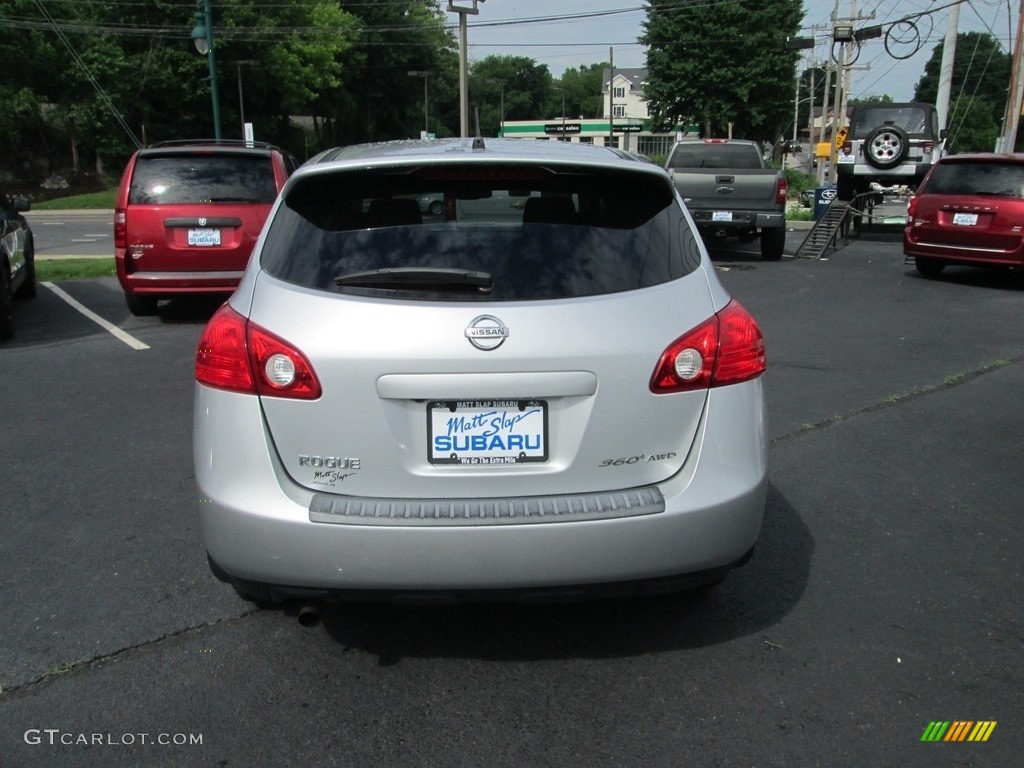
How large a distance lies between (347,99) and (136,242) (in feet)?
199

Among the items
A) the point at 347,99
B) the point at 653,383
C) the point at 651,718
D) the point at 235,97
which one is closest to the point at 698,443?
the point at 653,383

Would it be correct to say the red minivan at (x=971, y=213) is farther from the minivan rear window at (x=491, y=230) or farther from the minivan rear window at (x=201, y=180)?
the minivan rear window at (x=491, y=230)

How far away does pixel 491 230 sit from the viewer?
3.09 meters

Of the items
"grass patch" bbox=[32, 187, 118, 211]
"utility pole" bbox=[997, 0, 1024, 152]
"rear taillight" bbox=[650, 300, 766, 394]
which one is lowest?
"grass patch" bbox=[32, 187, 118, 211]

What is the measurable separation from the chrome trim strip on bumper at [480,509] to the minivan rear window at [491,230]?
61 centimetres

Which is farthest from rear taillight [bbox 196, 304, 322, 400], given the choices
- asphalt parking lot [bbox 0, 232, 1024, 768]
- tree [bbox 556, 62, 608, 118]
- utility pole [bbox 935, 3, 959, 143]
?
tree [bbox 556, 62, 608, 118]

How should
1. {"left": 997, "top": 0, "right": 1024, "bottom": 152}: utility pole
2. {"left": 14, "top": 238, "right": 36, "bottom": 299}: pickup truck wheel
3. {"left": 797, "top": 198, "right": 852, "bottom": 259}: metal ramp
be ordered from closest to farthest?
{"left": 14, "top": 238, "right": 36, "bottom": 299}: pickup truck wheel
{"left": 797, "top": 198, "right": 852, "bottom": 259}: metal ramp
{"left": 997, "top": 0, "right": 1024, "bottom": 152}: utility pole

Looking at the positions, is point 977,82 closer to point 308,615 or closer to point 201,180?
point 201,180

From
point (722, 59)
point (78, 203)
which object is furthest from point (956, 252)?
point (722, 59)

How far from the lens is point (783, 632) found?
3549mm

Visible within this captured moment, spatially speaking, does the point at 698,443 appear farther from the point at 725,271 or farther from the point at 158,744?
the point at 725,271

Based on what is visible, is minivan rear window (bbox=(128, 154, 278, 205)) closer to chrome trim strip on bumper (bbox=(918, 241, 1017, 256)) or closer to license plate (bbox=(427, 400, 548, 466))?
license plate (bbox=(427, 400, 548, 466))

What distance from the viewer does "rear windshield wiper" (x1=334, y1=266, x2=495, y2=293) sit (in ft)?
9.57

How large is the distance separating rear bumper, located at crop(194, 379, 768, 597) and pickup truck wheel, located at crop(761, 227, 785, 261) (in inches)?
528
